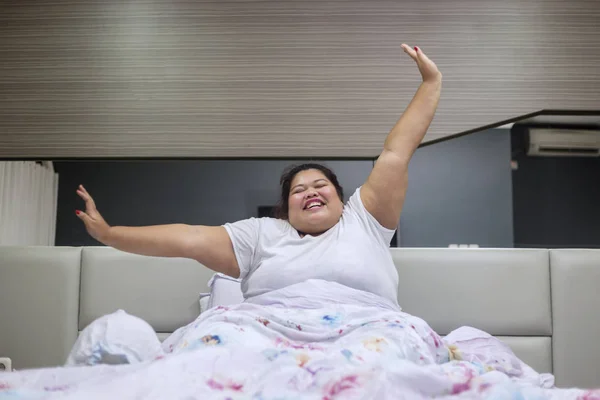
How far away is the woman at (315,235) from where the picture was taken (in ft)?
5.69

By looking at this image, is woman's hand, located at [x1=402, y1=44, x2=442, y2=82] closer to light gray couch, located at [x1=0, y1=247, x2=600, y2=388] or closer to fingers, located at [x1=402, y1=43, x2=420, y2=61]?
fingers, located at [x1=402, y1=43, x2=420, y2=61]

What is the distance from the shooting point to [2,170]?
2.63 metres

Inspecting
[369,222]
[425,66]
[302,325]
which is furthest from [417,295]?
[302,325]

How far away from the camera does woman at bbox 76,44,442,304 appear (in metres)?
1.73

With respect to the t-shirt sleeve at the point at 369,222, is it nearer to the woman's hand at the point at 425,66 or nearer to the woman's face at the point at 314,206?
the woman's face at the point at 314,206

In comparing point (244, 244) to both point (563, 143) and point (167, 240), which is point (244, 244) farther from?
point (563, 143)

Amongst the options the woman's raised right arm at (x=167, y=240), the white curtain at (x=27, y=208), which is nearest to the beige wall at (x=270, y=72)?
the white curtain at (x=27, y=208)

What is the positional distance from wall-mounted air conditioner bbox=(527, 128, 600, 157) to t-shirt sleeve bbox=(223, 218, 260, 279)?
1433 mm

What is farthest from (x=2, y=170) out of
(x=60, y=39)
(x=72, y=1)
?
(x=72, y=1)

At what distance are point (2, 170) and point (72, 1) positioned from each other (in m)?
0.81

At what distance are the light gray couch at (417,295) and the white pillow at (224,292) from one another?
0.18 m

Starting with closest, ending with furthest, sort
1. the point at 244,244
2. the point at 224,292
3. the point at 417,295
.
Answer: the point at 244,244 → the point at 224,292 → the point at 417,295

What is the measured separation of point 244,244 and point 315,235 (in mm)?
231

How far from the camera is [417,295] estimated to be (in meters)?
2.41
